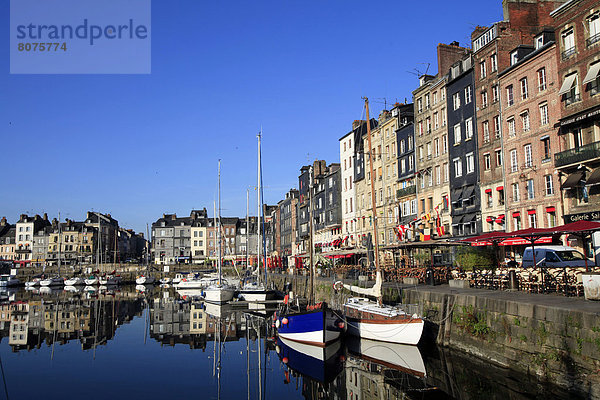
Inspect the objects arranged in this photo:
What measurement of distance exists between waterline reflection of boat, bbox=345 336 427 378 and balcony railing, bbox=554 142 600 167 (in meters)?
16.7

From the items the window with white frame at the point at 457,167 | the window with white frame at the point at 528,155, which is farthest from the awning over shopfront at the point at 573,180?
the window with white frame at the point at 457,167

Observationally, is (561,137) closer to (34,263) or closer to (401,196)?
A: (401,196)

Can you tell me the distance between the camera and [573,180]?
3123cm

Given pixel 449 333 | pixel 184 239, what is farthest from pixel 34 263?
pixel 449 333

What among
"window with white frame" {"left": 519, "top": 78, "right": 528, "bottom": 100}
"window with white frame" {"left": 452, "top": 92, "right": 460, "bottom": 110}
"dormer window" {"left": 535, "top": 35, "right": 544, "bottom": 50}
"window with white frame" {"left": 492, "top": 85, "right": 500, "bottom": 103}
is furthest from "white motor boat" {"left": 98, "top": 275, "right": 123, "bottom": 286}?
"dormer window" {"left": 535, "top": 35, "right": 544, "bottom": 50}

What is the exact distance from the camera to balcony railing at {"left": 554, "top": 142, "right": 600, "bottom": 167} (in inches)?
1170

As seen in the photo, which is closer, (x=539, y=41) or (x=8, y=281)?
(x=539, y=41)

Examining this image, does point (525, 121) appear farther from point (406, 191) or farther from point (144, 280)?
point (144, 280)

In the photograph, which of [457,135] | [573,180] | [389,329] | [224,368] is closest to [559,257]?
[573,180]

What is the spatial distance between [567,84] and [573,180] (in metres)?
6.01

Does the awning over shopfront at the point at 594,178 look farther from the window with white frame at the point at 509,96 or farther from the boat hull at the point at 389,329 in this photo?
the boat hull at the point at 389,329

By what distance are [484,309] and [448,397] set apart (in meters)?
5.17

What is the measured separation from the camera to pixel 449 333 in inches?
890

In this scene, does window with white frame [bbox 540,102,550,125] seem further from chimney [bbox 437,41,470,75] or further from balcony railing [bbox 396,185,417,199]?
balcony railing [bbox 396,185,417,199]
